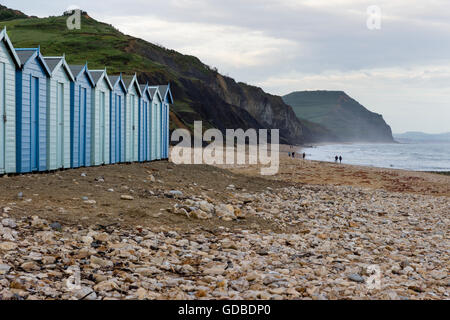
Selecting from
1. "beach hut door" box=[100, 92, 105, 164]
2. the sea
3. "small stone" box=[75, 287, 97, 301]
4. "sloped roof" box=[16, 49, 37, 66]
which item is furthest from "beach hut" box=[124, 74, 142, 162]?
the sea

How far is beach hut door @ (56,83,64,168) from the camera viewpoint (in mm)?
17484

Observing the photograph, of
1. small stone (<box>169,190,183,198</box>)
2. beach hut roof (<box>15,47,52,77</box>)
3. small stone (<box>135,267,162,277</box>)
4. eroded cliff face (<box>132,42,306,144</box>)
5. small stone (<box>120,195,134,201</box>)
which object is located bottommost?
small stone (<box>135,267,162,277</box>)

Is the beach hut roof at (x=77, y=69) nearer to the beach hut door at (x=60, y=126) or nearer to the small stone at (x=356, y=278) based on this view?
the beach hut door at (x=60, y=126)

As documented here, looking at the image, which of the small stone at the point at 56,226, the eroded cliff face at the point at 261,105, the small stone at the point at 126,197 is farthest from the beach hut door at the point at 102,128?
the eroded cliff face at the point at 261,105

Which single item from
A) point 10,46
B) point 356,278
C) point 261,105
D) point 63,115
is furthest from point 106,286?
point 261,105

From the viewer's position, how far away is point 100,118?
69.3 feet

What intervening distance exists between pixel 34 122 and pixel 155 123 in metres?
12.7

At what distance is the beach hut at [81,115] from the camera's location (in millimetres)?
18672

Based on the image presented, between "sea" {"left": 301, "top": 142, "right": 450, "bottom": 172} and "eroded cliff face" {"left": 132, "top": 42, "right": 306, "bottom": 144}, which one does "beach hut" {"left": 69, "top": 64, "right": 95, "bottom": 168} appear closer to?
"sea" {"left": 301, "top": 142, "right": 450, "bottom": 172}

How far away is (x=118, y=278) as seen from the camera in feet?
23.6

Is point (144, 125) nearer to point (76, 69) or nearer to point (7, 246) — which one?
point (76, 69)

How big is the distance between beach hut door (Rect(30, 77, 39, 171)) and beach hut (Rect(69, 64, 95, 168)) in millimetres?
2523

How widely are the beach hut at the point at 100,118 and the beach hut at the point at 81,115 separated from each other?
324 millimetres

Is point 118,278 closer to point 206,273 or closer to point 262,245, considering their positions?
point 206,273
